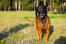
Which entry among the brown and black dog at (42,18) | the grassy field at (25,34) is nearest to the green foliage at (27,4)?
the grassy field at (25,34)

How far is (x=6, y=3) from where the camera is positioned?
45188mm

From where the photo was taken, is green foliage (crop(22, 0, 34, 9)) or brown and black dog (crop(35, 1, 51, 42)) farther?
green foliage (crop(22, 0, 34, 9))

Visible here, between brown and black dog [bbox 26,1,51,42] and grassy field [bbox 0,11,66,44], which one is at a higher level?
brown and black dog [bbox 26,1,51,42]

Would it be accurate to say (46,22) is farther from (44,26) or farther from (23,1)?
(23,1)

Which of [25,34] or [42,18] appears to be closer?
[42,18]

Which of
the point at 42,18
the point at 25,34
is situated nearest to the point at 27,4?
the point at 25,34

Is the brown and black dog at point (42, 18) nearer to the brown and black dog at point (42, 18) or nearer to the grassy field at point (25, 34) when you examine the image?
the brown and black dog at point (42, 18)

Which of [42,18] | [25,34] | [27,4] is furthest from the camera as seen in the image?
[27,4]

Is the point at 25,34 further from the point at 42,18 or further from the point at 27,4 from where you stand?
the point at 27,4

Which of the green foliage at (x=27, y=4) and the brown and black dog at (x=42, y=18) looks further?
the green foliage at (x=27, y=4)

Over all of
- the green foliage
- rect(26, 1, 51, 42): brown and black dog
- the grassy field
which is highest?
the green foliage

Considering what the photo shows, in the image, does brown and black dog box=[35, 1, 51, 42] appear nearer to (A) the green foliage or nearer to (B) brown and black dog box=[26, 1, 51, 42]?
(B) brown and black dog box=[26, 1, 51, 42]

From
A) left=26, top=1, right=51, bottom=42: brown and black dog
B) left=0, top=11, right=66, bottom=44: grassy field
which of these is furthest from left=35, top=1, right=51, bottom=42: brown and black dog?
left=0, top=11, right=66, bottom=44: grassy field

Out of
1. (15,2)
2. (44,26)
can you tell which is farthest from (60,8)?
(44,26)
